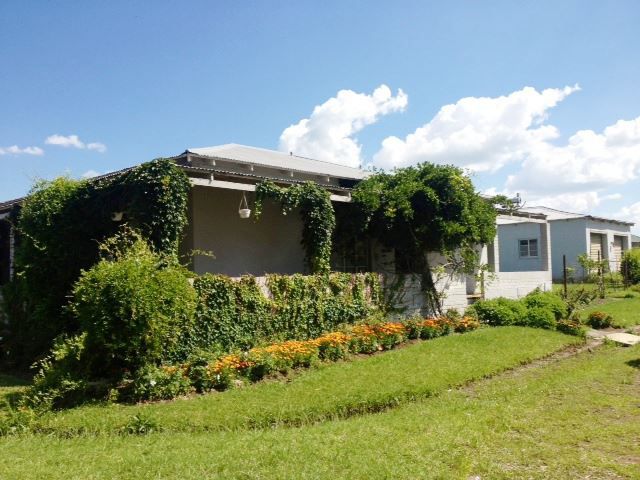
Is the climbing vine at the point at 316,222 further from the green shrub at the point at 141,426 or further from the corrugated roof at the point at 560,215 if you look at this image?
the corrugated roof at the point at 560,215

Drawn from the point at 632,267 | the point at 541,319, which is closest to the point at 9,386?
the point at 541,319

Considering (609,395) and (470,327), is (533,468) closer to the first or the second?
(609,395)

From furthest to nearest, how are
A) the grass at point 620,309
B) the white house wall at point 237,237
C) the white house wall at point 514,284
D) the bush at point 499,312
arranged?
the white house wall at point 514,284 → the grass at point 620,309 → the bush at point 499,312 → the white house wall at point 237,237

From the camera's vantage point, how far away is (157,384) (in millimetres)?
7543

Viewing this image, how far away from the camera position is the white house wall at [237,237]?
12.6m

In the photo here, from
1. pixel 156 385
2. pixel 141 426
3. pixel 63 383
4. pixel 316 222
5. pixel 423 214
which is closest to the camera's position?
pixel 141 426

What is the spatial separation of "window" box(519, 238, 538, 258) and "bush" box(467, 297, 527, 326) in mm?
16456

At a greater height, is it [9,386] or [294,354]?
[294,354]

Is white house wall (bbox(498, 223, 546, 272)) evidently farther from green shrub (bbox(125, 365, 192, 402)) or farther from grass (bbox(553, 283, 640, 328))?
green shrub (bbox(125, 365, 192, 402))

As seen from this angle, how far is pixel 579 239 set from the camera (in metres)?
30.2

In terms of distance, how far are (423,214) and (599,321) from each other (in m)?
5.75

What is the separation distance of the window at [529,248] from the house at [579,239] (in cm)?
159

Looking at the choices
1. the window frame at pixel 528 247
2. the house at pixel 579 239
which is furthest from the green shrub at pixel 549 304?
the window frame at pixel 528 247

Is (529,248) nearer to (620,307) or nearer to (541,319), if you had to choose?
(620,307)
